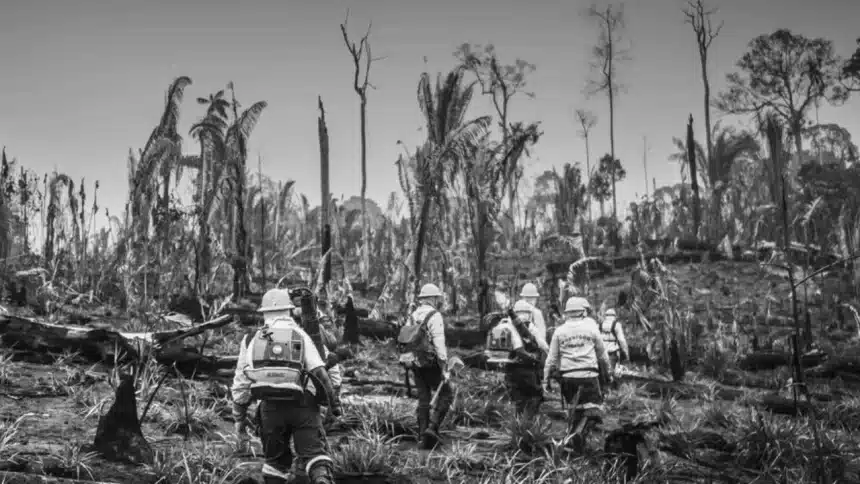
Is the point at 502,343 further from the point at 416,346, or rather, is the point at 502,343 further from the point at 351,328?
the point at 351,328

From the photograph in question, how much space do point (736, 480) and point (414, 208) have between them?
10.2 metres

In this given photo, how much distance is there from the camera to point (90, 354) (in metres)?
10.5

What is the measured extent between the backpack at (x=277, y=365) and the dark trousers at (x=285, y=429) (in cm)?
13

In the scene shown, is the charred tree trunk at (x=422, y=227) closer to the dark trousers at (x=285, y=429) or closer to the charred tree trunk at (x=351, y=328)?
the charred tree trunk at (x=351, y=328)

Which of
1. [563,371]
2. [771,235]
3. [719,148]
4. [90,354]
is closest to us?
[563,371]

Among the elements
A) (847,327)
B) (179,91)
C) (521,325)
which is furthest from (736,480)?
(179,91)

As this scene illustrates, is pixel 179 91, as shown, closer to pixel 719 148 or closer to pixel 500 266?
pixel 500 266

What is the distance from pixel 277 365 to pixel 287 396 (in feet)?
0.88

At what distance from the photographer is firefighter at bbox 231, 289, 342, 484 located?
5562 millimetres

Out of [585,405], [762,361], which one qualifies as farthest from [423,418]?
[762,361]

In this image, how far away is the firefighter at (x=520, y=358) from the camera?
897cm

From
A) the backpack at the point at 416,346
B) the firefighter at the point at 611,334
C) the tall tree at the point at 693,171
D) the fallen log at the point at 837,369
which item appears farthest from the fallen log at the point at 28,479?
the tall tree at the point at 693,171

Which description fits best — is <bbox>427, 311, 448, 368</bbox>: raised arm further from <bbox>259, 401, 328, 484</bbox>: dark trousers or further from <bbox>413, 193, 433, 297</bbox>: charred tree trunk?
<bbox>413, 193, 433, 297</bbox>: charred tree trunk

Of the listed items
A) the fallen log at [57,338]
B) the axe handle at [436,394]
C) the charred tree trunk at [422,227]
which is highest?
the charred tree trunk at [422,227]
